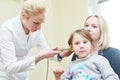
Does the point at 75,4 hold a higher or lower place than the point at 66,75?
higher

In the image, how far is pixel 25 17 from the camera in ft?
5.90

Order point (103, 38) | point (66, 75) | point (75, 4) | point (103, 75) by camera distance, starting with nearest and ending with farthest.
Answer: point (103, 75) → point (66, 75) → point (103, 38) → point (75, 4)

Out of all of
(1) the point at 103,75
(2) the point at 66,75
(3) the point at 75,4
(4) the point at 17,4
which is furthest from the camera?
(3) the point at 75,4

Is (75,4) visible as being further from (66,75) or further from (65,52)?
(66,75)

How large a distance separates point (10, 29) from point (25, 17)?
146 millimetres

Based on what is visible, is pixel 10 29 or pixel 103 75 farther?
pixel 10 29

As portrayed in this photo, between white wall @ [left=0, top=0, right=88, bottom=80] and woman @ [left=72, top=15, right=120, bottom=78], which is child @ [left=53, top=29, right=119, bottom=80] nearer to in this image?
woman @ [left=72, top=15, right=120, bottom=78]

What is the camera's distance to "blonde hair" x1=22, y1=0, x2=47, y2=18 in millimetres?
1723

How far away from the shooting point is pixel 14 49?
182 centimetres

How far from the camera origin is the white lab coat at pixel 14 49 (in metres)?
1.75

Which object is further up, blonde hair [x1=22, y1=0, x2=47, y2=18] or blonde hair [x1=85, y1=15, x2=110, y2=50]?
blonde hair [x1=22, y1=0, x2=47, y2=18]

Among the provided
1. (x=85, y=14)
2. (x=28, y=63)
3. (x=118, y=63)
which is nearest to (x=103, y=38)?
(x=118, y=63)

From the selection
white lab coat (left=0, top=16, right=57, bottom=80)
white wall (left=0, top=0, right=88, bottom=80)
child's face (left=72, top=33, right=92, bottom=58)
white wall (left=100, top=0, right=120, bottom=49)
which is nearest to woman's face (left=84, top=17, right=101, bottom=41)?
child's face (left=72, top=33, right=92, bottom=58)

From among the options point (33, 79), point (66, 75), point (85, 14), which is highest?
point (85, 14)
